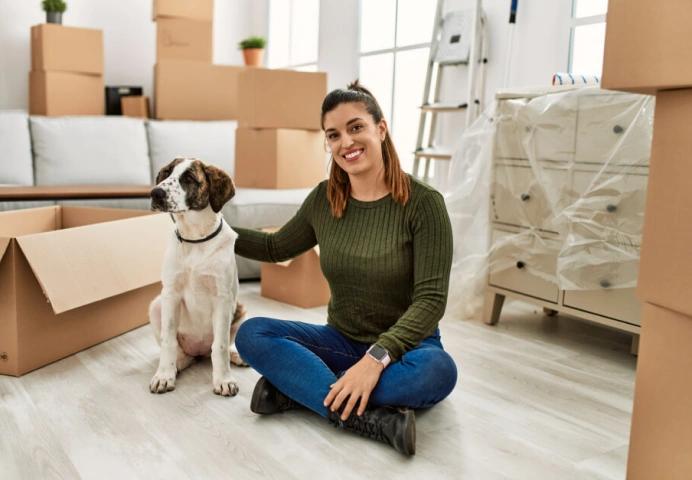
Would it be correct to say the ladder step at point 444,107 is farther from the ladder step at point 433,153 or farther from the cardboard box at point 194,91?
the cardboard box at point 194,91

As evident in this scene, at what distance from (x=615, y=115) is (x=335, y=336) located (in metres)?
1.15

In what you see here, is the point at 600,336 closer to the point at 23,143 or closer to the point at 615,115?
the point at 615,115

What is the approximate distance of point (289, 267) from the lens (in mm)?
2920

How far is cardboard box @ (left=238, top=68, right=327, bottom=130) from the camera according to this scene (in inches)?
139

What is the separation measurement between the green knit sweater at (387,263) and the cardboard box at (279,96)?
67.6 inches

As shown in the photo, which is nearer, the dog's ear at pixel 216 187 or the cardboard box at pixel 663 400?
the cardboard box at pixel 663 400

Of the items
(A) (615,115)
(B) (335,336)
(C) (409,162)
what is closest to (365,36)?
(C) (409,162)

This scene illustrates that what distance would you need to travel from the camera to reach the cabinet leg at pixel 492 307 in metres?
2.69

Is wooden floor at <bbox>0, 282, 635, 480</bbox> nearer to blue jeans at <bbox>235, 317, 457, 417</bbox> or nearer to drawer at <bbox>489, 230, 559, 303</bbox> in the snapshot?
blue jeans at <bbox>235, 317, 457, 417</bbox>

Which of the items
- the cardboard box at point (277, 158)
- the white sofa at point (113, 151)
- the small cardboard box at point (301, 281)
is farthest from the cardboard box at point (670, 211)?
the cardboard box at point (277, 158)

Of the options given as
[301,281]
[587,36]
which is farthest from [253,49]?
[587,36]

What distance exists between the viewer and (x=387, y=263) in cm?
173

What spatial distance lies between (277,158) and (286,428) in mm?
2077

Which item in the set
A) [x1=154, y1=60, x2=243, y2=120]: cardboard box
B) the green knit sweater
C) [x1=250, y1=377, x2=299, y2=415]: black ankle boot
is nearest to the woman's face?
the green knit sweater
